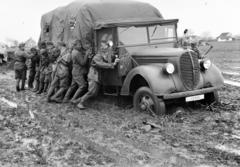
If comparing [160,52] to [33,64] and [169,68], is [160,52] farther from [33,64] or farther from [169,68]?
[33,64]

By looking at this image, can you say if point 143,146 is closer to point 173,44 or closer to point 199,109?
point 199,109

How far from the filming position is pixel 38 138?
231 inches

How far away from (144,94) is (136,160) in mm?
2552

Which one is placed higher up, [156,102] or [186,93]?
[186,93]

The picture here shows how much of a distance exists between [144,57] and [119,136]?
7.46ft

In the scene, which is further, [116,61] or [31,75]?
[31,75]

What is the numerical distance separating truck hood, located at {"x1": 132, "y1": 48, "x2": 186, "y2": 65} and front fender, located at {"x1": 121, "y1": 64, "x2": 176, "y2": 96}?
0.16m

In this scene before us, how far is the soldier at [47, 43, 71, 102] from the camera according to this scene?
361 inches

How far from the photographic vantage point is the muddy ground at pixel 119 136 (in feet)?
15.6

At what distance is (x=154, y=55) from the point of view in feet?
24.1

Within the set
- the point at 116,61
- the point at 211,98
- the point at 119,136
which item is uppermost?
the point at 116,61

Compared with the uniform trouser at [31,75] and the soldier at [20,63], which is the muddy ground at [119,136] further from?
the uniform trouser at [31,75]

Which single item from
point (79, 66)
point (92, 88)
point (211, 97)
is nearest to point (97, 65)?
point (92, 88)

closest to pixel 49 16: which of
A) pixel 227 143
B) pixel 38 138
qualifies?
pixel 38 138
